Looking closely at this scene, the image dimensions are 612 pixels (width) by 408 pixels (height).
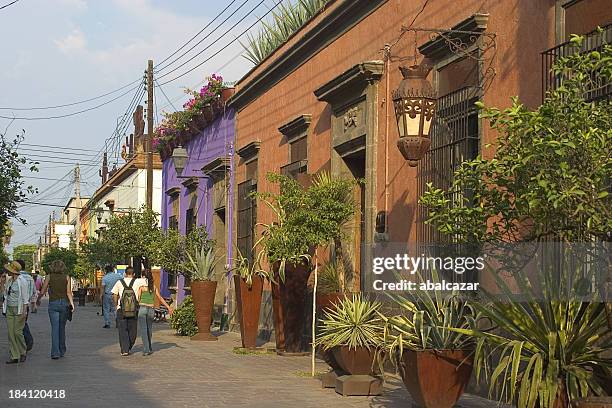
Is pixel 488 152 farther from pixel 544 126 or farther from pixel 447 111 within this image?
pixel 544 126

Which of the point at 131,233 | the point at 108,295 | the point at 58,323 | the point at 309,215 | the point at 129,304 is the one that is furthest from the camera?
the point at 131,233

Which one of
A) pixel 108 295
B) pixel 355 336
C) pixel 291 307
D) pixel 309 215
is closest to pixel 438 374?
pixel 355 336

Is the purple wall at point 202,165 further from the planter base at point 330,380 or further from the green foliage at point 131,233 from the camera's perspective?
the planter base at point 330,380

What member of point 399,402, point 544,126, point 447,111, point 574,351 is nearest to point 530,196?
point 544,126

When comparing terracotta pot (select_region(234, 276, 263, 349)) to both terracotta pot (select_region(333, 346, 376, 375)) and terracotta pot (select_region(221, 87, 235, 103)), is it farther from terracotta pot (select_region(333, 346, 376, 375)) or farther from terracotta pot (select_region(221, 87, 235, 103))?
terracotta pot (select_region(221, 87, 235, 103))

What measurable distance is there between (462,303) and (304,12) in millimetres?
12004

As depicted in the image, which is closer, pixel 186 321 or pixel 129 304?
pixel 129 304

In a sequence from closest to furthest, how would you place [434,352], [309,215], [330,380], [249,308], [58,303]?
[434,352] < [330,380] < [309,215] < [58,303] < [249,308]

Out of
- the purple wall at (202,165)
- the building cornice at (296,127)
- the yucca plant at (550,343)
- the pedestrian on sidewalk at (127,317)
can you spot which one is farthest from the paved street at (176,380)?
the purple wall at (202,165)

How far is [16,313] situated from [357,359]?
6.30 m

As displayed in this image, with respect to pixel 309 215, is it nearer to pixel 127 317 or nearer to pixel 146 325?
pixel 146 325

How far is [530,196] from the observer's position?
21.4 ft

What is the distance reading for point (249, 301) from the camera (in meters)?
17.9

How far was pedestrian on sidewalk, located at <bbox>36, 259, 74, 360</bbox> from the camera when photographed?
1540cm
